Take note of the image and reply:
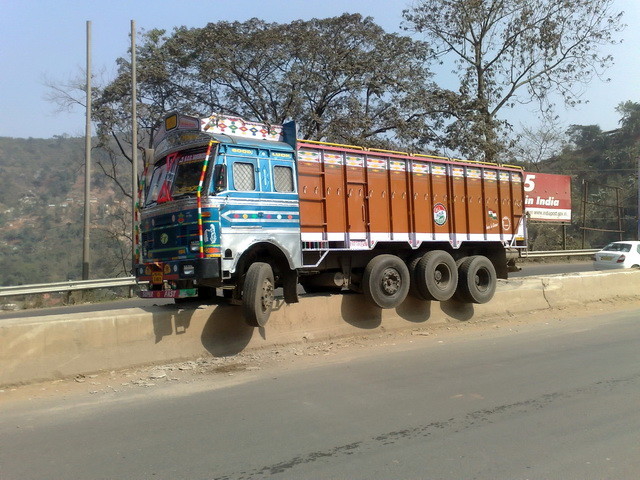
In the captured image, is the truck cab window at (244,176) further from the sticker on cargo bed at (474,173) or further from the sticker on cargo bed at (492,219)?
the sticker on cargo bed at (492,219)

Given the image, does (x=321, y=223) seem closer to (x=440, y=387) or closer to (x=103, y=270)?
(x=440, y=387)

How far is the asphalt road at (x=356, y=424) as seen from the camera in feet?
14.1

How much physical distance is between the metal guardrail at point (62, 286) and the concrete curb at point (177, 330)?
33.5 ft

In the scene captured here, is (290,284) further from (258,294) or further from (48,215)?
(48,215)

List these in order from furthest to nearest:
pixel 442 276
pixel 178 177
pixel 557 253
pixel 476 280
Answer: pixel 557 253
pixel 476 280
pixel 442 276
pixel 178 177

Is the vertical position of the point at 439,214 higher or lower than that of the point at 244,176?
lower

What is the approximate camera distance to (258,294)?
25.0 ft

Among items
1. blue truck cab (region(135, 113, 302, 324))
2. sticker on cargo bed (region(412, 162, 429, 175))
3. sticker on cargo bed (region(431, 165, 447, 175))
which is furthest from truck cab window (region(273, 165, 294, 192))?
sticker on cargo bed (region(431, 165, 447, 175))

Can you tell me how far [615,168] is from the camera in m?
52.0

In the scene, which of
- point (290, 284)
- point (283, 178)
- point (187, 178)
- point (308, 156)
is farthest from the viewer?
point (308, 156)

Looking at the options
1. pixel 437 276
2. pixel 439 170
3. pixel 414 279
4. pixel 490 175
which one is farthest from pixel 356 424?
pixel 490 175

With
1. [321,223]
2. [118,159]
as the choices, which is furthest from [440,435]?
[118,159]

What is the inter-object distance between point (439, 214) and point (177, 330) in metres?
5.43

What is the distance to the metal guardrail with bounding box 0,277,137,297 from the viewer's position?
18000 millimetres
